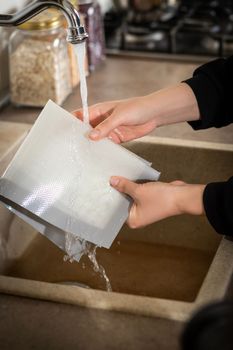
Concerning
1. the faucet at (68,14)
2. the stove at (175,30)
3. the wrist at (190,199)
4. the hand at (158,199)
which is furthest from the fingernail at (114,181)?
the stove at (175,30)

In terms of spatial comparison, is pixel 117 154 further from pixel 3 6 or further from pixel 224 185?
pixel 3 6

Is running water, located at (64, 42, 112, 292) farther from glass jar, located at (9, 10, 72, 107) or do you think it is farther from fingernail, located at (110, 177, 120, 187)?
glass jar, located at (9, 10, 72, 107)

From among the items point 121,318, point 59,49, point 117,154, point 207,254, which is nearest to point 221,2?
point 59,49

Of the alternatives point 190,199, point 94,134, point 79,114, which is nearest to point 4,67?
point 79,114

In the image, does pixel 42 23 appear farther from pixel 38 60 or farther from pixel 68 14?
pixel 68 14

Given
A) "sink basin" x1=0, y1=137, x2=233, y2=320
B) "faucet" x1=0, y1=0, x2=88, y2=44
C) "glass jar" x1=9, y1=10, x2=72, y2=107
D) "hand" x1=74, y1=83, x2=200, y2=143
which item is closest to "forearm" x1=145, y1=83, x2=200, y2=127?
"hand" x1=74, y1=83, x2=200, y2=143

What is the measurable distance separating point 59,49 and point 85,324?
0.75 metres

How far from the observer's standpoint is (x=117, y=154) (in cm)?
98

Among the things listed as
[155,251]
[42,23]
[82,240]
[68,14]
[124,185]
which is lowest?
[155,251]

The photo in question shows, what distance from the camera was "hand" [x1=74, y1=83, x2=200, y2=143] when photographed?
3.47ft

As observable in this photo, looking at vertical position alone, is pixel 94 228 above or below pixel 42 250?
above

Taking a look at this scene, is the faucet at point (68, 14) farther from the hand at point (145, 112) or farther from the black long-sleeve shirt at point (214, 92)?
the black long-sleeve shirt at point (214, 92)

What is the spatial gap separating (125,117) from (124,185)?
0.13 metres

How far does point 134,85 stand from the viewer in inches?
61.2
